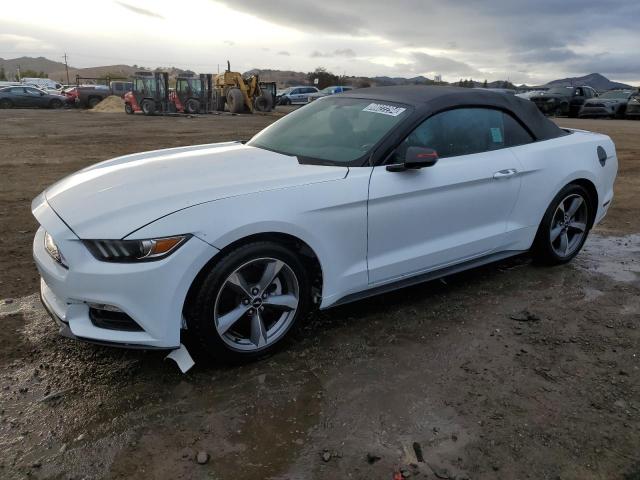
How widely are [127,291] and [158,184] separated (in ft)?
2.28

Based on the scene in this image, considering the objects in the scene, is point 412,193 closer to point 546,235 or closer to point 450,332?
point 450,332

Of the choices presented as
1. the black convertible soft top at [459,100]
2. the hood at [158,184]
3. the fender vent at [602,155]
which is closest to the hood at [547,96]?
the fender vent at [602,155]

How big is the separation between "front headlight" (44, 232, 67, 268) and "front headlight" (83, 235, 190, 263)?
0.85 ft

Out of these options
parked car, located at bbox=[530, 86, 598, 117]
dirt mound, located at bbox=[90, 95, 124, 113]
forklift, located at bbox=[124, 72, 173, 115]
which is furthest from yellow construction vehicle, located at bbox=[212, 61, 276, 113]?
parked car, located at bbox=[530, 86, 598, 117]

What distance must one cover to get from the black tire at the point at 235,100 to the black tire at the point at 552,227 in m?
26.1

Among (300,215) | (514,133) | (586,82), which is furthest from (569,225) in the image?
(586,82)

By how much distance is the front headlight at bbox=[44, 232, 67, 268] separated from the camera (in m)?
2.78

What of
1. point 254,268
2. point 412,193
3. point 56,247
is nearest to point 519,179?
point 412,193

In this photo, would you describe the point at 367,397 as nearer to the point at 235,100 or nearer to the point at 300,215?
the point at 300,215

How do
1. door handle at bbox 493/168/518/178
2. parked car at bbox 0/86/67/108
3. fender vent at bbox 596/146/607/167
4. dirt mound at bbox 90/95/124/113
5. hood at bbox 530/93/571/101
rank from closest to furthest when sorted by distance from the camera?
door handle at bbox 493/168/518/178 → fender vent at bbox 596/146/607/167 → hood at bbox 530/93/571/101 → dirt mound at bbox 90/95/124/113 → parked car at bbox 0/86/67/108

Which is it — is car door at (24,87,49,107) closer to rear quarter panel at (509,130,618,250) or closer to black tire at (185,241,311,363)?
rear quarter panel at (509,130,618,250)

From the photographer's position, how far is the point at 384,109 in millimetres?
3775

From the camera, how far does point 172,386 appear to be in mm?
2885

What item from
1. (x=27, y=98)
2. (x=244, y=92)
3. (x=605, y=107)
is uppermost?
(x=605, y=107)
